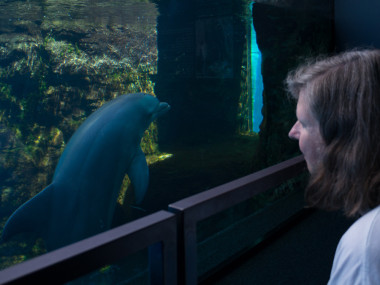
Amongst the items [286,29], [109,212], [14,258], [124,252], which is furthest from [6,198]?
[124,252]

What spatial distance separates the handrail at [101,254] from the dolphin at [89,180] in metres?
2.99

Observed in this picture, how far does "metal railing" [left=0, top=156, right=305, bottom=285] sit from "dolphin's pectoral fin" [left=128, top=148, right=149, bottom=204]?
3.39m

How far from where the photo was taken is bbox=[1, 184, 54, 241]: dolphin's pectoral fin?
3.69 m

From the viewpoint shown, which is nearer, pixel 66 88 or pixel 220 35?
pixel 66 88

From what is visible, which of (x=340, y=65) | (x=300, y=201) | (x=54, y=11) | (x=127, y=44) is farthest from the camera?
(x=127, y=44)

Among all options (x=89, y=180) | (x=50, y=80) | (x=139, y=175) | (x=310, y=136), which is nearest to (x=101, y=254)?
(x=310, y=136)

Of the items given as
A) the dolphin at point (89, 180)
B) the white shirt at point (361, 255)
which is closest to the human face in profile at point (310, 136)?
the white shirt at point (361, 255)

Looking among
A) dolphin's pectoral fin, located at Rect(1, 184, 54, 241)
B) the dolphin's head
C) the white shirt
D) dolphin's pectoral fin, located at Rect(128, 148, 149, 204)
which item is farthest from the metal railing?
the dolphin's head

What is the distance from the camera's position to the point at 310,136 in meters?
1.03

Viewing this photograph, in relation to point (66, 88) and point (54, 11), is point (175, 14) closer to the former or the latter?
point (54, 11)

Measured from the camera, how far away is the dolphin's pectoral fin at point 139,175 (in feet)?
16.9

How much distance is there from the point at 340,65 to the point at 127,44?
1168 centimetres

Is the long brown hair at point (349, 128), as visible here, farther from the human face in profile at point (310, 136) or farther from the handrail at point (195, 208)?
the handrail at point (195, 208)

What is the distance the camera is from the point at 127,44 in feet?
38.4
